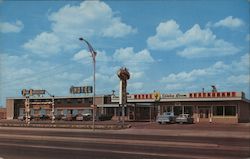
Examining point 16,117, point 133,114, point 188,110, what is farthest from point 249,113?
point 16,117

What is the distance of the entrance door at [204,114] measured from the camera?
61.2 metres

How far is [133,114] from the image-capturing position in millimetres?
69500

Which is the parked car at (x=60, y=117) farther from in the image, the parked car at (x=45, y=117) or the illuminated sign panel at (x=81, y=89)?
the illuminated sign panel at (x=81, y=89)

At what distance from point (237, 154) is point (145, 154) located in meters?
3.89

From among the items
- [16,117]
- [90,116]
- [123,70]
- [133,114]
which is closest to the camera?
[123,70]

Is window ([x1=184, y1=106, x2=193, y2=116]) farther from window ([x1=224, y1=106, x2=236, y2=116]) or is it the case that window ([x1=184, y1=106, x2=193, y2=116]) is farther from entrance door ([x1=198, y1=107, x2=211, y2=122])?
window ([x1=224, y1=106, x2=236, y2=116])

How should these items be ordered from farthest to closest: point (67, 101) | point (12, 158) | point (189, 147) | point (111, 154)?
point (67, 101) → point (189, 147) → point (111, 154) → point (12, 158)

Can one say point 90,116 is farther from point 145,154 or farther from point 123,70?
point 145,154

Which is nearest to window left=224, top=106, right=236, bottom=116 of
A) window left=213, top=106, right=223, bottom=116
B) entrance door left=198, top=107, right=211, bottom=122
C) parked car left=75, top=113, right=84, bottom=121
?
window left=213, top=106, right=223, bottom=116

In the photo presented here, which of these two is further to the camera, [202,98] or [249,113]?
[249,113]

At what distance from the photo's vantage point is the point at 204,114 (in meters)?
61.7

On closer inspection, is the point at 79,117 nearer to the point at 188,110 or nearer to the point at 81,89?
the point at 81,89

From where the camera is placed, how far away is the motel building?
59.9 m

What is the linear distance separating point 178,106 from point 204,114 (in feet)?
14.0
